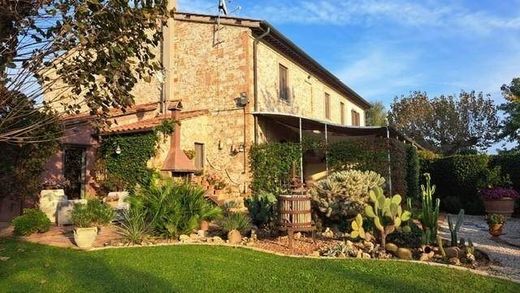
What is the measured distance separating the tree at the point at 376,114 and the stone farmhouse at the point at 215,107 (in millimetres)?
27400

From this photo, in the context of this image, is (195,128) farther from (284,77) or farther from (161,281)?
(161,281)

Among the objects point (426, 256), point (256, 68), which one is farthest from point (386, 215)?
point (256, 68)

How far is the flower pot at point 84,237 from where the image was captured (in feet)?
28.3

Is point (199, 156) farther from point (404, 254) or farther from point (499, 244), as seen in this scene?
point (499, 244)

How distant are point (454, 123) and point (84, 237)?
3424 cm

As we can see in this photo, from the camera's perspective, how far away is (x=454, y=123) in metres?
36.6

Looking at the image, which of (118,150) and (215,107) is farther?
(215,107)

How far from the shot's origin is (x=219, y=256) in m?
7.59

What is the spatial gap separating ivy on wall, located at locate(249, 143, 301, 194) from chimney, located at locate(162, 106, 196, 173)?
2.29 meters

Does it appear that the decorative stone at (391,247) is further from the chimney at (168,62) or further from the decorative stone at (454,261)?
the chimney at (168,62)

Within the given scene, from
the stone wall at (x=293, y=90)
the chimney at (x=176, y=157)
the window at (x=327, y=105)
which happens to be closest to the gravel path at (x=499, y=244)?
the stone wall at (x=293, y=90)

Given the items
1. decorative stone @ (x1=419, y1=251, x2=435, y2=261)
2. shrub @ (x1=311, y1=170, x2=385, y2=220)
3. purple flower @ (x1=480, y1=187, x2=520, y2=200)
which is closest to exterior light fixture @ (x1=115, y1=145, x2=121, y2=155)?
shrub @ (x1=311, y1=170, x2=385, y2=220)

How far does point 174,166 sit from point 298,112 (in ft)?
23.2

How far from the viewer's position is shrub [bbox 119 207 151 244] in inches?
356
